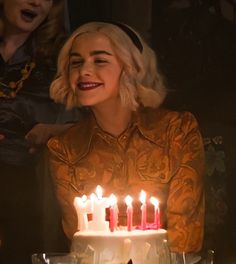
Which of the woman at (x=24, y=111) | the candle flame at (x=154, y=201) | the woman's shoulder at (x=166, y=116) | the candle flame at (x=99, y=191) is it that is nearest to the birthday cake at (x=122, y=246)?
the candle flame at (x=154, y=201)

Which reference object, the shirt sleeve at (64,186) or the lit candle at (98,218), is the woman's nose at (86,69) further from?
the lit candle at (98,218)

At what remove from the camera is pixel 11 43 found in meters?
3.13

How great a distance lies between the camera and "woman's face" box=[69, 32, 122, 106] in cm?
298

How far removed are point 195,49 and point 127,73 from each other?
0.37 meters

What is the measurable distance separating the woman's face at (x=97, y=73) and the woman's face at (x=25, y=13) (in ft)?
0.98

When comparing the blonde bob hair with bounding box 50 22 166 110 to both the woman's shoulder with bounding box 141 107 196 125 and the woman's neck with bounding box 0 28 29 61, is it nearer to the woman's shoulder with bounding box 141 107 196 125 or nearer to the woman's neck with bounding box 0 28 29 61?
the woman's shoulder with bounding box 141 107 196 125

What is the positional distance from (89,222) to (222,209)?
0.82 m

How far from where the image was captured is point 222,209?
292 centimetres

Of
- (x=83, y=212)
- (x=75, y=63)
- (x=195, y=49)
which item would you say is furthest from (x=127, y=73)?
(x=83, y=212)

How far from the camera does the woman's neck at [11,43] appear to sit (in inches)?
123

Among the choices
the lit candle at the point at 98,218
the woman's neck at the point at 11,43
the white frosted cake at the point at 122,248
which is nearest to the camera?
the white frosted cake at the point at 122,248

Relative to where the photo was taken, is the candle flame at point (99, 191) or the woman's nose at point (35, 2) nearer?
the candle flame at point (99, 191)

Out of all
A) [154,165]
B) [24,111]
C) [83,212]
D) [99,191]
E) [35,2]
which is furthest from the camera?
[35,2]

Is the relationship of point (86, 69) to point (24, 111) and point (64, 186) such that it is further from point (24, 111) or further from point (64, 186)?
point (64, 186)
